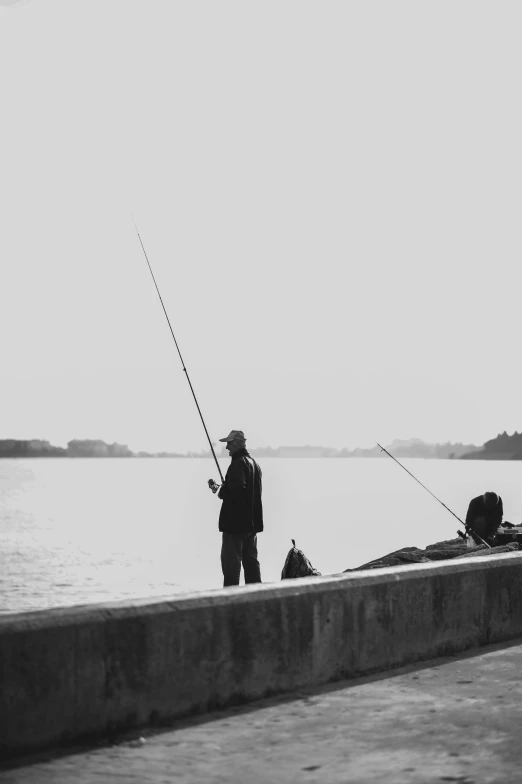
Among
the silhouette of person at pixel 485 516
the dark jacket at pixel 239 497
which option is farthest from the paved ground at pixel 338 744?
the silhouette of person at pixel 485 516

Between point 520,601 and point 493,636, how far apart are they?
38cm

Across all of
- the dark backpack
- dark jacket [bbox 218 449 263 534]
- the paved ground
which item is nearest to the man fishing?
dark jacket [bbox 218 449 263 534]

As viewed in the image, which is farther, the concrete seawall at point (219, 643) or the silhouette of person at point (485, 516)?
the silhouette of person at point (485, 516)

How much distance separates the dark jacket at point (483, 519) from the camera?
14.2 meters

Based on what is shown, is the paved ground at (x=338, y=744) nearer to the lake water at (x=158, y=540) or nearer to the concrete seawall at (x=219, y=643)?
the concrete seawall at (x=219, y=643)

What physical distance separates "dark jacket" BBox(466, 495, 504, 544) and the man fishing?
195 inches

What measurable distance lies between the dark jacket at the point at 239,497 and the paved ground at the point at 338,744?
4.44m

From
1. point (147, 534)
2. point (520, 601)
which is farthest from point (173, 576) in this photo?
point (520, 601)

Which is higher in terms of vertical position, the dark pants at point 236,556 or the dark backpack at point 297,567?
the dark pants at point 236,556

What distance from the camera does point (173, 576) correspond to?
113ft

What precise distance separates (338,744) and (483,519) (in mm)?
10278

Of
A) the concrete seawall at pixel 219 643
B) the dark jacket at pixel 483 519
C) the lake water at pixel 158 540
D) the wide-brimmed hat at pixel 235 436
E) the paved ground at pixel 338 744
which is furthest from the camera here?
the lake water at pixel 158 540

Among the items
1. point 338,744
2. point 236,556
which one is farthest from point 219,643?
point 236,556

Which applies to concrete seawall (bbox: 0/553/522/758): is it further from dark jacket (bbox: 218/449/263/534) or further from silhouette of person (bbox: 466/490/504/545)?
silhouette of person (bbox: 466/490/504/545)
